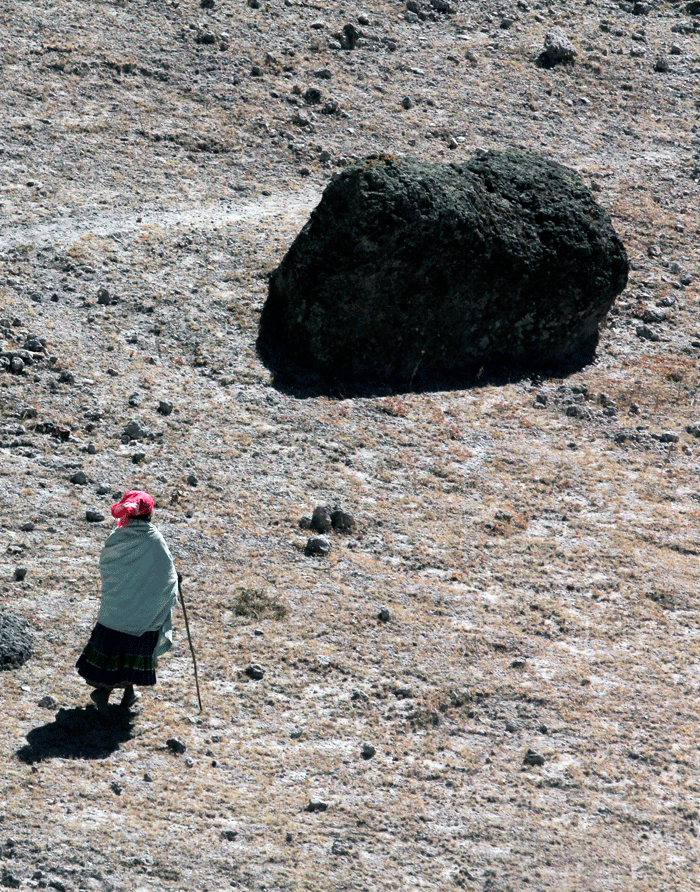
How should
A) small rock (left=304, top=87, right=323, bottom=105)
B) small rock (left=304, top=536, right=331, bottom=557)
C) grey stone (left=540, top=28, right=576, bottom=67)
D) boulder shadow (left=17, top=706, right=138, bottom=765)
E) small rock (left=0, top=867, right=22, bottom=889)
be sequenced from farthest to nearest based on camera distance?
grey stone (left=540, top=28, right=576, bottom=67)
small rock (left=304, top=87, right=323, bottom=105)
small rock (left=304, top=536, right=331, bottom=557)
boulder shadow (left=17, top=706, right=138, bottom=765)
small rock (left=0, top=867, right=22, bottom=889)

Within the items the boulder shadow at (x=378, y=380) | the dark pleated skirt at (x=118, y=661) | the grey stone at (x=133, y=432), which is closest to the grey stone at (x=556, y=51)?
the boulder shadow at (x=378, y=380)

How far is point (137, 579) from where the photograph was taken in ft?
27.0

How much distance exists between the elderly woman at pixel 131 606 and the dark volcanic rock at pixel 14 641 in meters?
0.79

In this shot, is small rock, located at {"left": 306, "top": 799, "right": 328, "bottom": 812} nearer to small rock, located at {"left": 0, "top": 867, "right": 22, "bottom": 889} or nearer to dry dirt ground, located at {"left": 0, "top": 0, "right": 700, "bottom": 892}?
dry dirt ground, located at {"left": 0, "top": 0, "right": 700, "bottom": 892}

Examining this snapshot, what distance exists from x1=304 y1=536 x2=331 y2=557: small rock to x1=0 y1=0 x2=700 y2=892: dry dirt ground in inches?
7.4

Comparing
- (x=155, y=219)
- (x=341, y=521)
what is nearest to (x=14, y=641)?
(x=341, y=521)

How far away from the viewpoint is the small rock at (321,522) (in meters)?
11.8

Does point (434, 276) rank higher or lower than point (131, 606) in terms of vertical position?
higher

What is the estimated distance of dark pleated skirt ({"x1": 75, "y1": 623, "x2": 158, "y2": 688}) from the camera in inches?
327

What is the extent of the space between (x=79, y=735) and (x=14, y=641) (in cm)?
112

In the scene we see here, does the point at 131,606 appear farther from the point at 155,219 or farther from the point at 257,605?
the point at 155,219

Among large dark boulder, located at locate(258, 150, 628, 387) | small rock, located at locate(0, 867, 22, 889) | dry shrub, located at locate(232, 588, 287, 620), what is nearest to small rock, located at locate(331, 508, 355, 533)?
dry shrub, located at locate(232, 588, 287, 620)

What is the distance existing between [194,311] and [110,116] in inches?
227

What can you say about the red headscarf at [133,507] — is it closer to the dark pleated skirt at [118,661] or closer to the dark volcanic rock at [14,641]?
the dark pleated skirt at [118,661]
